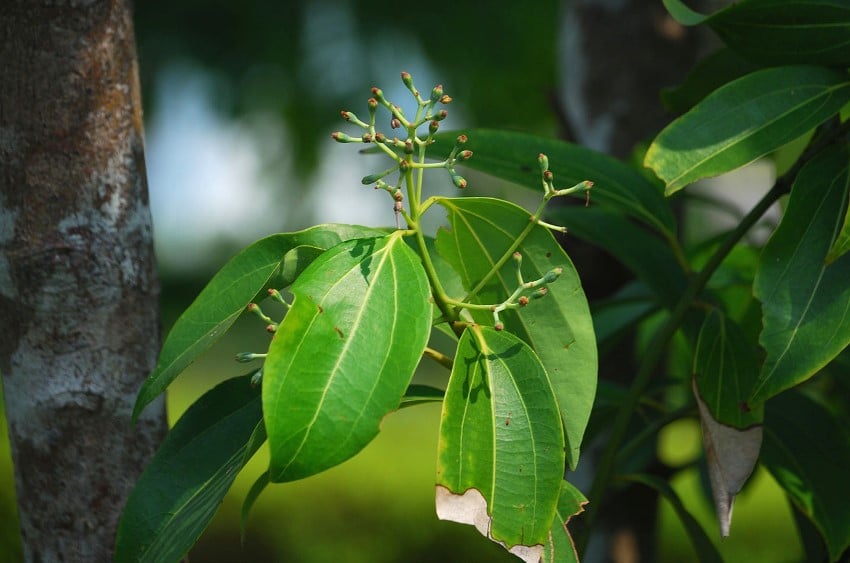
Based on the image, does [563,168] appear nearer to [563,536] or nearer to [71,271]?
[563,536]

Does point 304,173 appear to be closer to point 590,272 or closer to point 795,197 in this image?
point 590,272

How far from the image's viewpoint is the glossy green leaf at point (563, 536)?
2.43 ft

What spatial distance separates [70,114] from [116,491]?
1.14 feet

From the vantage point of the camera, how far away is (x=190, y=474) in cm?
76

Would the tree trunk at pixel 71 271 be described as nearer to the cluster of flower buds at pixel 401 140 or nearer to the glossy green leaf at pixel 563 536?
the cluster of flower buds at pixel 401 140

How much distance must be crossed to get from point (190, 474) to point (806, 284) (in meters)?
0.58

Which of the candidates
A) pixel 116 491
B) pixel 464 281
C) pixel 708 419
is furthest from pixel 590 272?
pixel 116 491

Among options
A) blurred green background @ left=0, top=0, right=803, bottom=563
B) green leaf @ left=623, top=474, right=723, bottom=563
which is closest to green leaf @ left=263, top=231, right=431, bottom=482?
green leaf @ left=623, top=474, right=723, bottom=563

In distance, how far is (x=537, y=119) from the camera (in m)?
6.89

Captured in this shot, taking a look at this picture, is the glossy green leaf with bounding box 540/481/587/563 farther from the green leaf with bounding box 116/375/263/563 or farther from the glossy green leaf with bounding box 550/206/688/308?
the glossy green leaf with bounding box 550/206/688/308

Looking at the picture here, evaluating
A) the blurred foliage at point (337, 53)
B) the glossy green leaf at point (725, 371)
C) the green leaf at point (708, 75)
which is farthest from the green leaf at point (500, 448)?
the blurred foliage at point (337, 53)

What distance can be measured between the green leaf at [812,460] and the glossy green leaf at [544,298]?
1.37ft

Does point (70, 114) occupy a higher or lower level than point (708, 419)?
higher

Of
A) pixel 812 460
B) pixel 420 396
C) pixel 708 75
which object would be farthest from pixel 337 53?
pixel 420 396
